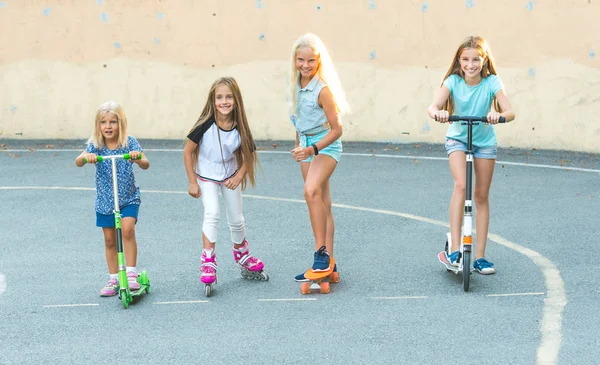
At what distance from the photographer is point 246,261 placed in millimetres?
7559

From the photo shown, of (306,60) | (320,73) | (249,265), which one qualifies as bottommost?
(249,265)

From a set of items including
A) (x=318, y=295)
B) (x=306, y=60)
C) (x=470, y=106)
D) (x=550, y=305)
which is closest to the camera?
(x=550, y=305)

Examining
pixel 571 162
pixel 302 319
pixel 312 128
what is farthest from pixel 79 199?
pixel 571 162

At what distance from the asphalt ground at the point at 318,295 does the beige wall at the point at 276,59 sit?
2.82 meters

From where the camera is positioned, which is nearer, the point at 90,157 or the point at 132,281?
the point at 90,157

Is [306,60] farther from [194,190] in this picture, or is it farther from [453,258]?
[453,258]

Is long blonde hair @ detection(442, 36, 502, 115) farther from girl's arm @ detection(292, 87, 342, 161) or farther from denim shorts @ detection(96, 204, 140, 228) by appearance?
denim shorts @ detection(96, 204, 140, 228)

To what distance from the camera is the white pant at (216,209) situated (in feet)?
24.1

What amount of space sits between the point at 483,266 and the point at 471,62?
5.01 feet

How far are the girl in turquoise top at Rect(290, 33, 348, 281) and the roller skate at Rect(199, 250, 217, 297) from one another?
0.61 meters

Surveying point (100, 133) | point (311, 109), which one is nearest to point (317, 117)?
point (311, 109)

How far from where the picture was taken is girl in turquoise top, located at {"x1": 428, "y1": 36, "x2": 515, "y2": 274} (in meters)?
7.49

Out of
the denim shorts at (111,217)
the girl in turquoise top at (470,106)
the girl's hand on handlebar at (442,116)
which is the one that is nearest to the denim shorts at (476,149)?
the girl in turquoise top at (470,106)

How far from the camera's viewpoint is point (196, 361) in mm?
5613
